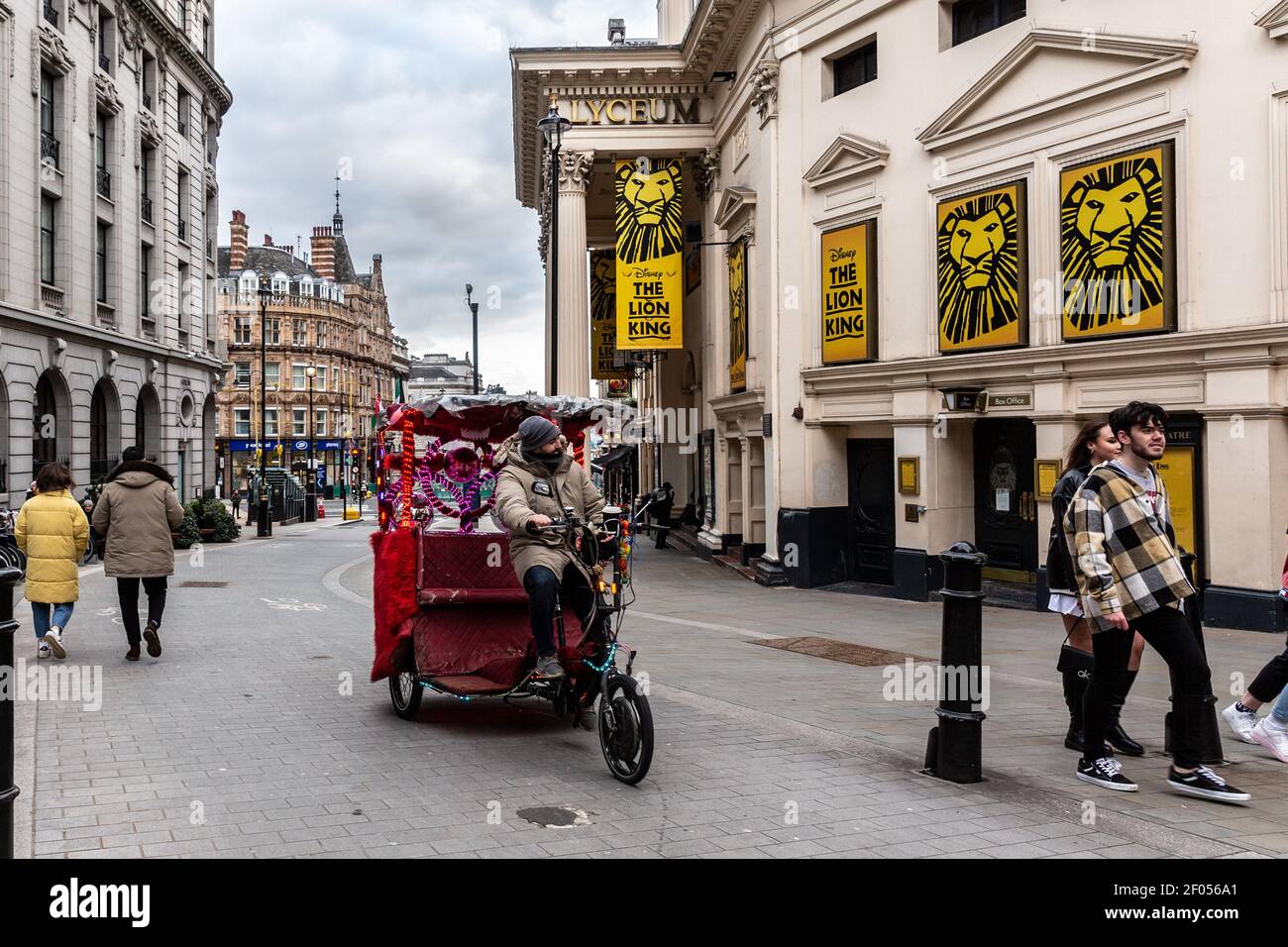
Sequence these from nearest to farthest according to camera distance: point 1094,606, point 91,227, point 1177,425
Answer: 1. point 1094,606
2. point 1177,425
3. point 91,227

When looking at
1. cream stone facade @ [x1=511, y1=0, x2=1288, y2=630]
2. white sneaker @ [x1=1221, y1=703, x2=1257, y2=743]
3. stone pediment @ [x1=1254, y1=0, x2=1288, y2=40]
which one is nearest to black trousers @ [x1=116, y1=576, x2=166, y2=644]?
white sneaker @ [x1=1221, y1=703, x2=1257, y2=743]

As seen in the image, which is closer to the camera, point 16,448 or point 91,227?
point 16,448

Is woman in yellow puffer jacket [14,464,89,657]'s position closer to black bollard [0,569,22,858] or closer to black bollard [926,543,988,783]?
black bollard [0,569,22,858]

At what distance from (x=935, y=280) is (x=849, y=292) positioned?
1.66 m

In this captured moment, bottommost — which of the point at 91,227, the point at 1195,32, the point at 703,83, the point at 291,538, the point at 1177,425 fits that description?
the point at 291,538

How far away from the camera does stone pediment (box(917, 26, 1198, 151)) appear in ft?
40.1

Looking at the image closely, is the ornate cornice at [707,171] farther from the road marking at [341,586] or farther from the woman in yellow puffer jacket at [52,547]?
the woman in yellow puffer jacket at [52,547]

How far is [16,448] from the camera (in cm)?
2534

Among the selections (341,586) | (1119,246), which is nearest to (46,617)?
(341,586)

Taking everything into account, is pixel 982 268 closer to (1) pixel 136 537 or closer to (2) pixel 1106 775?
(2) pixel 1106 775

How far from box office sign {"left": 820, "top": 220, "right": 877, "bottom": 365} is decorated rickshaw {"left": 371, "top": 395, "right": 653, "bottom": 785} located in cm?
861
